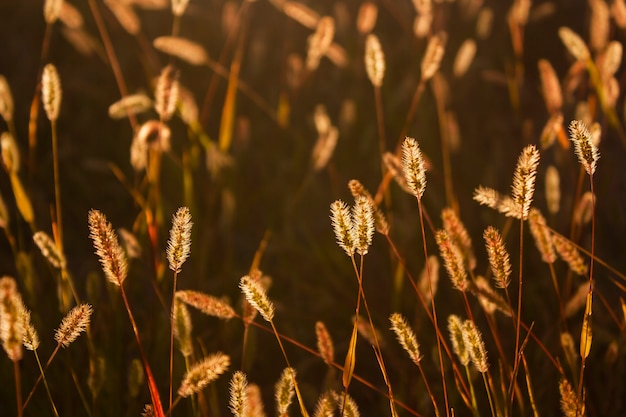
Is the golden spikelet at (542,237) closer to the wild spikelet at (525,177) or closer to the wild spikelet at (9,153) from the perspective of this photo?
the wild spikelet at (525,177)

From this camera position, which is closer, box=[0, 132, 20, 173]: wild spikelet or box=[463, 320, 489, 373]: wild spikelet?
box=[463, 320, 489, 373]: wild spikelet

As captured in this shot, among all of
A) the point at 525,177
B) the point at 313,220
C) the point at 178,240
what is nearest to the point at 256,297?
the point at 178,240

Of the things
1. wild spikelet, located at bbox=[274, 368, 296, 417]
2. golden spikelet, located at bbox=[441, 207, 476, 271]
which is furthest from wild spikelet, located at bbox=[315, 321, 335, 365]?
golden spikelet, located at bbox=[441, 207, 476, 271]

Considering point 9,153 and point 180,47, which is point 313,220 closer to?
point 180,47

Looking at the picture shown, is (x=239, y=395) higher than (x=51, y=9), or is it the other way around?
(x=51, y=9)

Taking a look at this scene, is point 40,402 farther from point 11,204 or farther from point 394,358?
point 11,204

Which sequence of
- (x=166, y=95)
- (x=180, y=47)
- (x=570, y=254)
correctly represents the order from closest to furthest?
(x=570, y=254), (x=166, y=95), (x=180, y=47)

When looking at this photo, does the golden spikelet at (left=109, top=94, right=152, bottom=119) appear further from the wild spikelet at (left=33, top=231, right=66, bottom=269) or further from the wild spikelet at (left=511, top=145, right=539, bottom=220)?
the wild spikelet at (left=511, top=145, right=539, bottom=220)

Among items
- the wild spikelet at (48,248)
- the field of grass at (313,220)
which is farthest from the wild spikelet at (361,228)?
the wild spikelet at (48,248)
